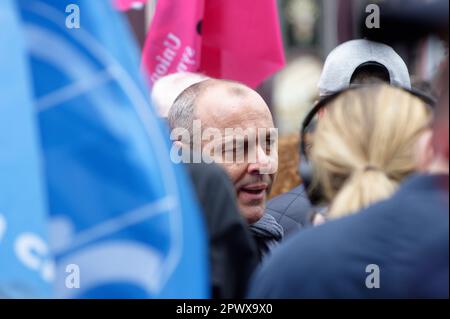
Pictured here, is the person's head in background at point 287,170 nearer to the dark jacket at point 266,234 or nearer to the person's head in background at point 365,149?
the dark jacket at point 266,234

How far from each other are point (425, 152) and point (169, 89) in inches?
84.0

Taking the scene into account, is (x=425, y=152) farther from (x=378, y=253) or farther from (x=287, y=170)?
(x=287, y=170)

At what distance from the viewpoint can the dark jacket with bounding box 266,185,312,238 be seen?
3.97m

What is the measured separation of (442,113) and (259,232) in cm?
129

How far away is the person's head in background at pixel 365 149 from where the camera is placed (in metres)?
2.56

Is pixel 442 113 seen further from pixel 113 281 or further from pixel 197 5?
pixel 197 5

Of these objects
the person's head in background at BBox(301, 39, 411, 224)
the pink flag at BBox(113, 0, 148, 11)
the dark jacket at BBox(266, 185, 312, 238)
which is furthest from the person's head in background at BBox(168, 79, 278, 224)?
the pink flag at BBox(113, 0, 148, 11)

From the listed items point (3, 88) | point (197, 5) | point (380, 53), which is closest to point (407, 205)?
point (3, 88)

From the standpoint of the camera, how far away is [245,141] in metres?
3.67

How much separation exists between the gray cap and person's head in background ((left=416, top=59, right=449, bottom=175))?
1676 millimetres

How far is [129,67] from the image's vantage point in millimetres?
2301

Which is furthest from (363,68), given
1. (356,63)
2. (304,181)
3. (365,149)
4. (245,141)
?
(365,149)

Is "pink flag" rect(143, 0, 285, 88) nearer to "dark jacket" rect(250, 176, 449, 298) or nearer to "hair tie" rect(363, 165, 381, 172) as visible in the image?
"hair tie" rect(363, 165, 381, 172)

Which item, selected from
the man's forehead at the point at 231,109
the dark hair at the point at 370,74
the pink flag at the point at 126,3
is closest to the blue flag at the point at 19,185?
the man's forehead at the point at 231,109
